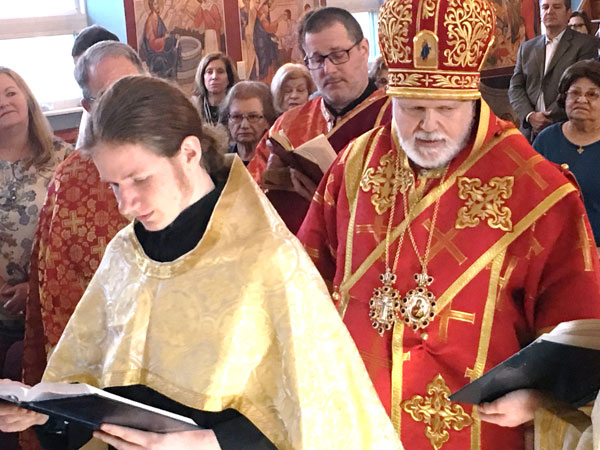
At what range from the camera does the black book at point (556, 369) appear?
1.94 m

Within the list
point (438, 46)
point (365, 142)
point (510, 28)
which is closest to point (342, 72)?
point (365, 142)

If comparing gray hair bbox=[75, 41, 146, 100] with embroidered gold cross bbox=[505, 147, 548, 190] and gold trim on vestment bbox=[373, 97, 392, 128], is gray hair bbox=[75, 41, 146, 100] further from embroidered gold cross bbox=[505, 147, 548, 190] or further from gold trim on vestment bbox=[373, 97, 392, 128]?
embroidered gold cross bbox=[505, 147, 548, 190]

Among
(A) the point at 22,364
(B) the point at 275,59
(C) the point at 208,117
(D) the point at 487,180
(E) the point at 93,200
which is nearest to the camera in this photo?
(D) the point at 487,180

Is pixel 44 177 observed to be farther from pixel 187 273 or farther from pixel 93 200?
pixel 187 273

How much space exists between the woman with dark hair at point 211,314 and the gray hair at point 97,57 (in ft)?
5.15

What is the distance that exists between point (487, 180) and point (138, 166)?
3.88 feet

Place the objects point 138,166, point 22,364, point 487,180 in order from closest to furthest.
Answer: point 138,166 < point 487,180 < point 22,364

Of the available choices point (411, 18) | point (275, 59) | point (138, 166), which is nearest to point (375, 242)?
point (411, 18)

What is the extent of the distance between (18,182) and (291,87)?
212cm

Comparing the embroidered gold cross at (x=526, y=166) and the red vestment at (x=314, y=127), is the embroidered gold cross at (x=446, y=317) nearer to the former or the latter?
the embroidered gold cross at (x=526, y=166)

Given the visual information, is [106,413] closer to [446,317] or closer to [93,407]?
[93,407]

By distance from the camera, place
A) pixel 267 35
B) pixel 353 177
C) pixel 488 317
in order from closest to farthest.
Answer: pixel 488 317 < pixel 353 177 < pixel 267 35

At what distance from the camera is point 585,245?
2539 mm

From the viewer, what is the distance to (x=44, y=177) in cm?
399
